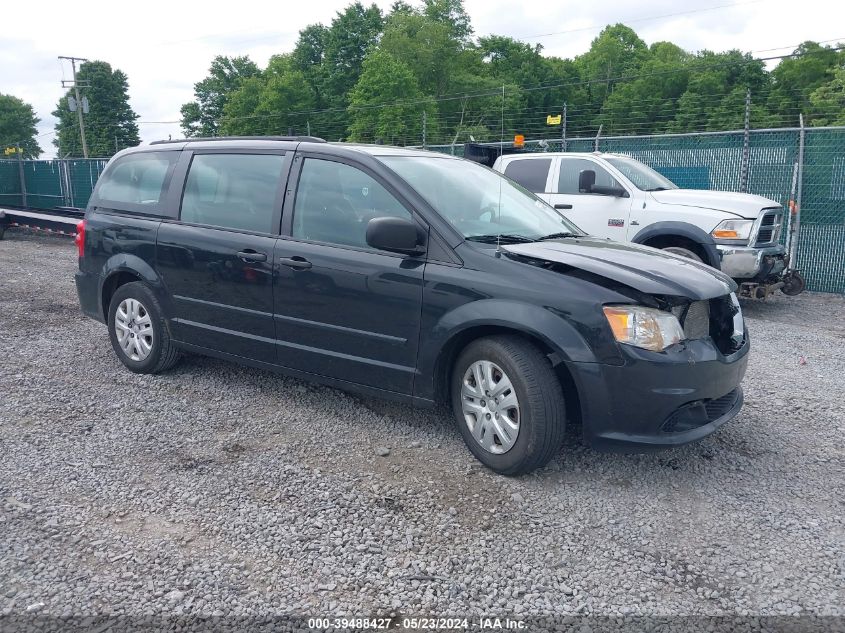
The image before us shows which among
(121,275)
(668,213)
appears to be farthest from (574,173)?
(121,275)

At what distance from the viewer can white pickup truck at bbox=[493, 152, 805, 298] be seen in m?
8.70

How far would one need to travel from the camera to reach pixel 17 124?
93.5 meters

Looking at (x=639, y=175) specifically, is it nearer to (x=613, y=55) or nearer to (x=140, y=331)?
(x=140, y=331)

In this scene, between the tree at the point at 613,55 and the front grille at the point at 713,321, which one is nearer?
the front grille at the point at 713,321

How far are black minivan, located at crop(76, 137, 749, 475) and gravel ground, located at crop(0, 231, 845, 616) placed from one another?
0.35 metres

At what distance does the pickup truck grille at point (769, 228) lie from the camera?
880cm

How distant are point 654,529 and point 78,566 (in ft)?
8.61

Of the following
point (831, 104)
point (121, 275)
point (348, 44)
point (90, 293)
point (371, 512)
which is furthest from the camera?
point (348, 44)

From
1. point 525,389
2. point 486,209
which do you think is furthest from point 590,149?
point 525,389

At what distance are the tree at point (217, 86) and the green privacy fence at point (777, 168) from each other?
243 feet

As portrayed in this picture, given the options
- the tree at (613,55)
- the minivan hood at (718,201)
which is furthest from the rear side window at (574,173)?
the tree at (613,55)

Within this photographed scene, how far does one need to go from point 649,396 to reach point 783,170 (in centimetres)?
915

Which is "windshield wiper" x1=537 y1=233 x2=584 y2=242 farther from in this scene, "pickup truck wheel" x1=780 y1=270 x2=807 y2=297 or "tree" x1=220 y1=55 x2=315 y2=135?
"tree" x1=220 y1=55 x2=315 y2=135

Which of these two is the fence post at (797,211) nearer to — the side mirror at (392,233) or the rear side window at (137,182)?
the side mirror at (392,233)
